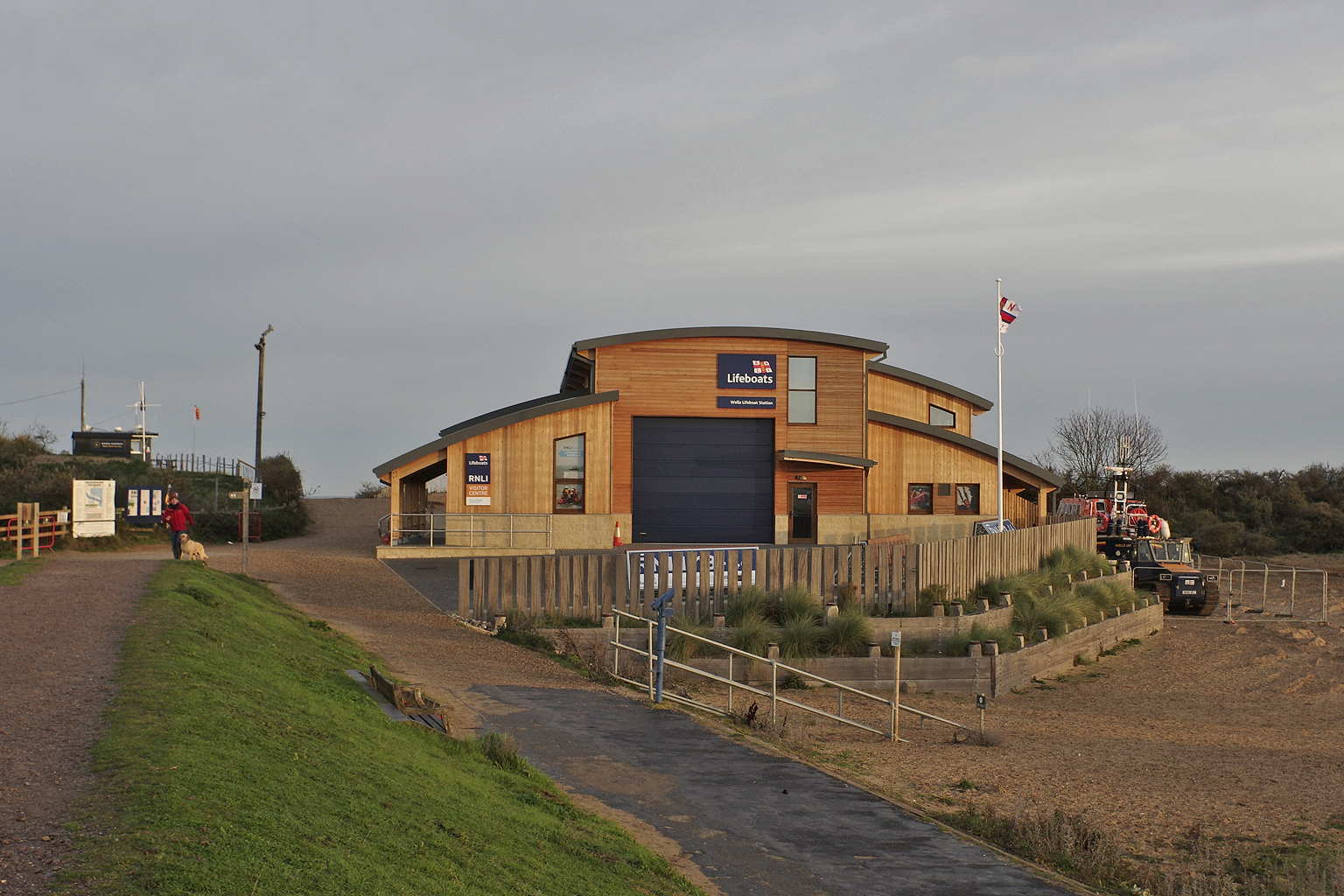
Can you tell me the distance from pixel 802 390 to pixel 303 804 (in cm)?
3072

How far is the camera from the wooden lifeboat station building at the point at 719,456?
33406mm

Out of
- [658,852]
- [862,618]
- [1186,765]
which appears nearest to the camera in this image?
[658,852]

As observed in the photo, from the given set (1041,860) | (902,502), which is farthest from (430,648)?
(902,502)

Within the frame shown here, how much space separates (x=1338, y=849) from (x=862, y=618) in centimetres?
934

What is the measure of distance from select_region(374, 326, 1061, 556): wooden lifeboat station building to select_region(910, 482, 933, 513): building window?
44 millimetres

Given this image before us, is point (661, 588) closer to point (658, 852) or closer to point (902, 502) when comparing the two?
point (658, 852)

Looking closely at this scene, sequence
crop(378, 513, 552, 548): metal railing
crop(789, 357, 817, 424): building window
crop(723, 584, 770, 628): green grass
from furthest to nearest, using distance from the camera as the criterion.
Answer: crop(789, 357, 817, 424): building window < crop(378, 513, 552, 548): metal railing < crop(723, 584, 770, 628): green grass

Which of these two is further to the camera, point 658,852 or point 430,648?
point 430,648

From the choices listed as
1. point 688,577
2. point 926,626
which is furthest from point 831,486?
point 688,577

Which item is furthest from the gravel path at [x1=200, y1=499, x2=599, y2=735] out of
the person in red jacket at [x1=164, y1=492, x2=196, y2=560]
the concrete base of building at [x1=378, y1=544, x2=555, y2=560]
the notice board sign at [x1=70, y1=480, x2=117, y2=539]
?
the notice board sign at [x1=70, y1=480, x2=117, y2=539]

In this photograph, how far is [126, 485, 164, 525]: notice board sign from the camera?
3394 cm

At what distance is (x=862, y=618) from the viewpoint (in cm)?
1839

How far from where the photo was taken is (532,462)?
3325cm

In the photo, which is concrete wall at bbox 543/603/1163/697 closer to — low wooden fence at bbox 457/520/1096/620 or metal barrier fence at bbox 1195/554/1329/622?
low wooden fence at bbox 457/520/1096/620
